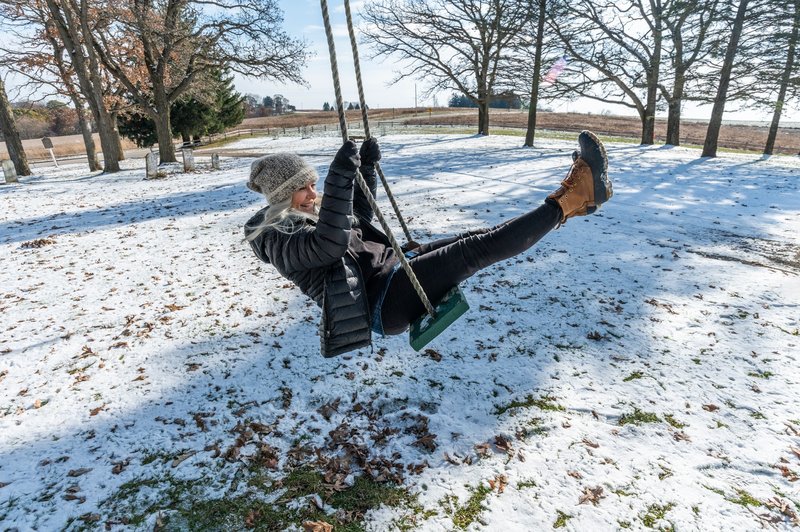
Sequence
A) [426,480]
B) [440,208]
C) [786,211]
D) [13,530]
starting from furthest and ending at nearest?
[440,208] < [786,211] < [426,480] < [13,530]

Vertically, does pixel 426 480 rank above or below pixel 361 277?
below

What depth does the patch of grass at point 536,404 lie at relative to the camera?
3.67 meters

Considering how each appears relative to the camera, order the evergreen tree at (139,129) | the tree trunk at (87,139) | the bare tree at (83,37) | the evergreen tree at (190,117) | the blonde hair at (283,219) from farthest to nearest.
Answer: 1. the evergreen tree at (190,117)
2. the evergreen tree at (139,129)
3. the tree trunk at (87,139)
4. the bare tree at (83,37)
5. the blonde hair at (283,219)

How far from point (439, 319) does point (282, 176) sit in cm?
138

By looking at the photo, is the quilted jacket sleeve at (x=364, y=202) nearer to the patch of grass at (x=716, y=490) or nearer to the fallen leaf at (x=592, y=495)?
the fallen leaf at (x=592, y=495)

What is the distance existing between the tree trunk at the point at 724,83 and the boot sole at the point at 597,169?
52.9ft

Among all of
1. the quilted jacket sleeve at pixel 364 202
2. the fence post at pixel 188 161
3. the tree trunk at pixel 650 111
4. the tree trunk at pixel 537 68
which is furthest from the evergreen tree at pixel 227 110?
the quilted jacket sleeve at pixel 364 202

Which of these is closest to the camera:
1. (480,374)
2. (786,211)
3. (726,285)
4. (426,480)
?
(426,480)

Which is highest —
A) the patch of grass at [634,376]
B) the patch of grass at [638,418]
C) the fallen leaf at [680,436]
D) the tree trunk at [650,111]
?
the tree trunk at [650,111]

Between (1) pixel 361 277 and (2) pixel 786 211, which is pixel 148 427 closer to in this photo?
(1) pixel 361 277

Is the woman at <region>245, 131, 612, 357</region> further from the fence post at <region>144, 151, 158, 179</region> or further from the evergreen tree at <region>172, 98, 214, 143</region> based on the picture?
the evergreen tree at <region>172, 98, 214, 143</region>

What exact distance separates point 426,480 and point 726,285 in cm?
497

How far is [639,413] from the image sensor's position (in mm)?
3555

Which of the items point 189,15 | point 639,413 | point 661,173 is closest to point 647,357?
point 639,413
